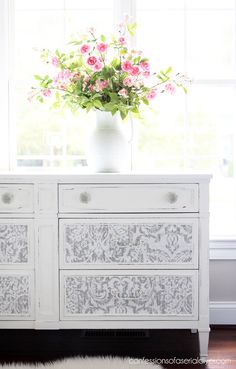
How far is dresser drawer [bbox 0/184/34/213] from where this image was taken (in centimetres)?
292

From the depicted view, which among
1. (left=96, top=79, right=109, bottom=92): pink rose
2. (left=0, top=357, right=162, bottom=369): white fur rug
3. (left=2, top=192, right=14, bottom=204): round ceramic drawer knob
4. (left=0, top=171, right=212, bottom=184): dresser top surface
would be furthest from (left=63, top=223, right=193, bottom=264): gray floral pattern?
(left=96, top=79, right=109, bottom=92): pink rose

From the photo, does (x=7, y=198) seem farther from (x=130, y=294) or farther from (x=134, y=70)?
(x=134, y=70)

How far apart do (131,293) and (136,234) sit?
33cm

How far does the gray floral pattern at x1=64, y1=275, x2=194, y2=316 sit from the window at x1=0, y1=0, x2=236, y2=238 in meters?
0.83

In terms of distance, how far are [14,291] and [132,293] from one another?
0.65 meters

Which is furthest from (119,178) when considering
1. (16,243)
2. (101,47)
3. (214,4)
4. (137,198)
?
(214,4)

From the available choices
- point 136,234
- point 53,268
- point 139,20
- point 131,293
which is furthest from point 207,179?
point 139,20

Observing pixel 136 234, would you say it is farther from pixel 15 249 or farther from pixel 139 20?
pixel 139 20

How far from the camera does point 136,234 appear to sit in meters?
2.90

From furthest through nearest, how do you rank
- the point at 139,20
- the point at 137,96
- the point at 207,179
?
the point at 139,20 < the point at 137,96 < the point at 207,179

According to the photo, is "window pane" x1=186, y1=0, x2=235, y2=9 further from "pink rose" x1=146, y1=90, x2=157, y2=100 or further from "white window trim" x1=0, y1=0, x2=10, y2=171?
"white window trim" x1=0, y1=0, x2=10, y2=171

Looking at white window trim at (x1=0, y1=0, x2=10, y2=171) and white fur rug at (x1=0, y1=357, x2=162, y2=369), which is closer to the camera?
white fur rug at (x1=0, y1=357, x2=162, y2=369)

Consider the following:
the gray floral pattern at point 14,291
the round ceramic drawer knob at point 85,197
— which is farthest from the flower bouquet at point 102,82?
the gray floral pattern at point 14,291

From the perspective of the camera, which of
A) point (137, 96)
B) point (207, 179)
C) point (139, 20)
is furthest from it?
point (139, 20)
